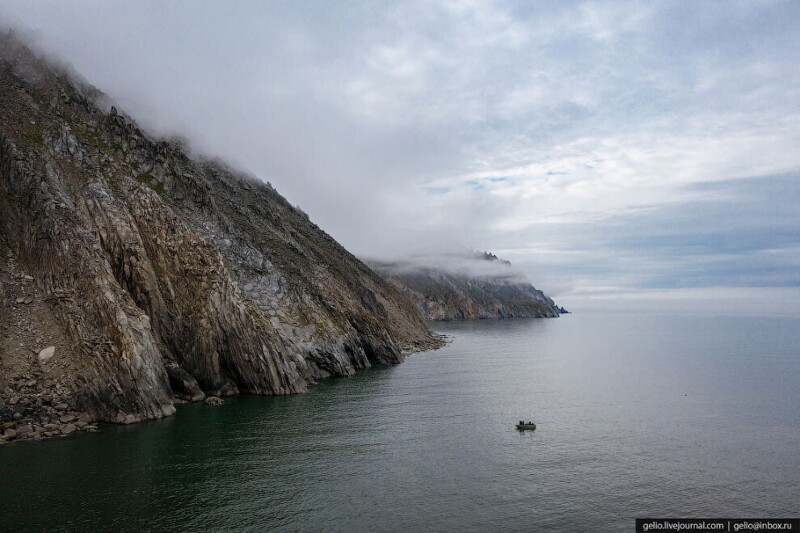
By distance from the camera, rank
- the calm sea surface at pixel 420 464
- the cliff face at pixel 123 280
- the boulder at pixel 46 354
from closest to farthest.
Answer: the calm sea surface at pixel 420 464
the boulder at pixel 46 354
the cliff face at pixel 123 280

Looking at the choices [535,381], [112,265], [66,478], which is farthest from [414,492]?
[535,381]

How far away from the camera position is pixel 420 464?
4819 centimetres

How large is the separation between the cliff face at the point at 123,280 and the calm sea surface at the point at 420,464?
239 inches

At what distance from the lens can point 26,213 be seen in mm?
64312

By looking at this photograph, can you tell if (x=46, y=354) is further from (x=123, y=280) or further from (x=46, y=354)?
(x=123, y=280)

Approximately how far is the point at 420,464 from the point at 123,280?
46.8 m

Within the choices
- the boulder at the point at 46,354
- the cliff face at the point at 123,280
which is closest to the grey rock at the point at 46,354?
the boulder at the point at 46,354

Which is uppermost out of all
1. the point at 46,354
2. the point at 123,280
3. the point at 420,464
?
the point at 123,280

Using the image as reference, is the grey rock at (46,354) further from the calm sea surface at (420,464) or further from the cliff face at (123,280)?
the calm sea surface at (420,464)

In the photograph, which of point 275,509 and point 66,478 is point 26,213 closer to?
point 66,478

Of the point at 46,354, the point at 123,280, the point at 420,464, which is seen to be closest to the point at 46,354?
the point at 46,354

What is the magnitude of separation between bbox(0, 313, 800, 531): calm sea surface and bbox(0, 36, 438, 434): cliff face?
6.06 meters

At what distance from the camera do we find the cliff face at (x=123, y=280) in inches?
2217

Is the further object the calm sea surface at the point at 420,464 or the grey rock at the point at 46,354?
the grey rock at the point at 46,354
